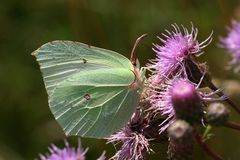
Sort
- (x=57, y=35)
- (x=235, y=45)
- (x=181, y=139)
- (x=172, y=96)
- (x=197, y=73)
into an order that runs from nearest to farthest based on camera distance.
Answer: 1. (x=181, y=139)
2. (x=172, y=96)
3. (x=197, y=73)
4. (x=235, y=45)
5. (x=57, y=35)

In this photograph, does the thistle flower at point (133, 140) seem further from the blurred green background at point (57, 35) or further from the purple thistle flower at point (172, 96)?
the blurred green background at point (57, 35)

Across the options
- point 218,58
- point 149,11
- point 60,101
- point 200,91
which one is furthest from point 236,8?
point 60,101

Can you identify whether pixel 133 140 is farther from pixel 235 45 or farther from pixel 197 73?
pixel 235 45

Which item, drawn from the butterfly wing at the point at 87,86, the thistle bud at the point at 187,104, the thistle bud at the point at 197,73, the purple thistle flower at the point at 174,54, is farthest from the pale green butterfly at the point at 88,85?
the thistle bud at the point at 187,104

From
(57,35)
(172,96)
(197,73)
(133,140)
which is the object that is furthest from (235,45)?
(57,35)

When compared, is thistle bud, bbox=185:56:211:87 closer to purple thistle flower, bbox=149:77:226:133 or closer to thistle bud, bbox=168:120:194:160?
purple thistle flower, bbox=149:77:226:133

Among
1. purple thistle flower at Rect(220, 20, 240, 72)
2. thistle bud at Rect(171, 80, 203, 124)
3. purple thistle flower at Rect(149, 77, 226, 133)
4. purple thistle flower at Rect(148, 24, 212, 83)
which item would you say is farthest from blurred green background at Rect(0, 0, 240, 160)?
thistle bud at Rect(171, 80, 203, 124)
